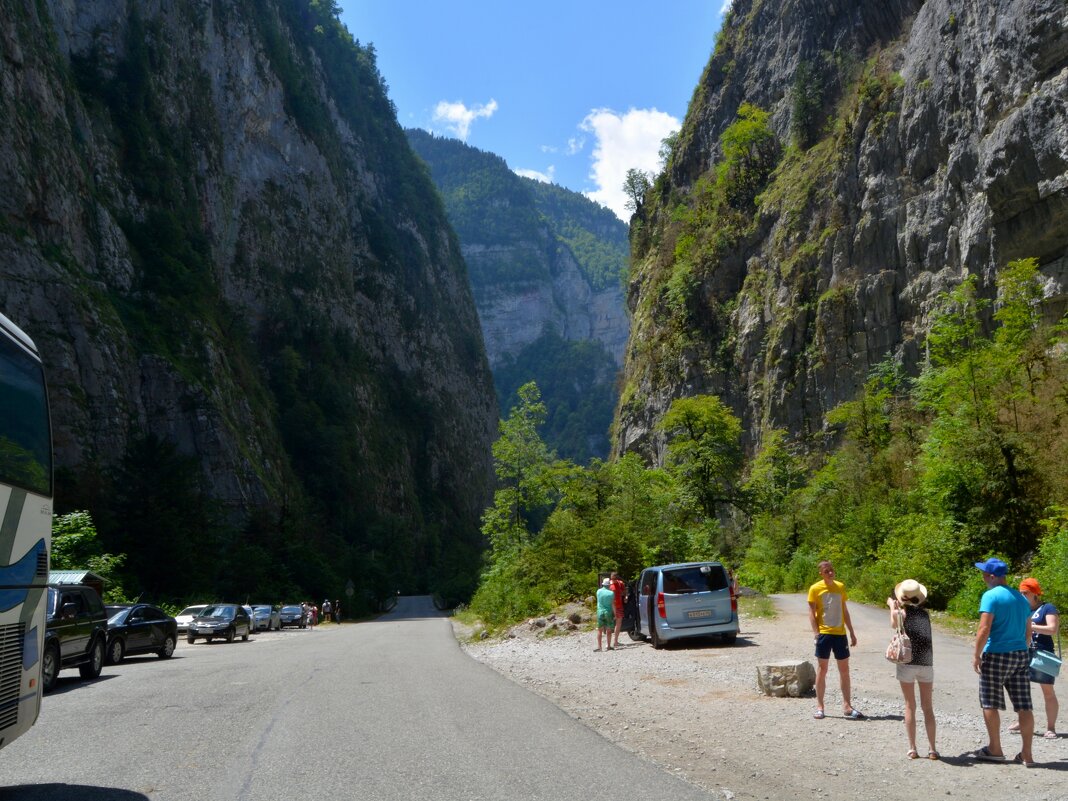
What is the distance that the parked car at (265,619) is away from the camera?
120ft

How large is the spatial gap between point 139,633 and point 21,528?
1391 cm

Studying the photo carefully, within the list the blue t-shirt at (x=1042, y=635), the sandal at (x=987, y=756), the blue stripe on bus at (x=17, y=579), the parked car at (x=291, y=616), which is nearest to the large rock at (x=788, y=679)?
the blue t-shirt at (x=1042, y=635)

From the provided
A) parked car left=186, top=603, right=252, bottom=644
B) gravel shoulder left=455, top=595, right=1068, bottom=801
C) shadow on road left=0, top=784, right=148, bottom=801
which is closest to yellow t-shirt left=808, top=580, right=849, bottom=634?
gravel shoulder left=455, top=595, right=1068, bottom=801

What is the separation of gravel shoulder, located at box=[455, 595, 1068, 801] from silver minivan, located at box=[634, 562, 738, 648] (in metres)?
0.41

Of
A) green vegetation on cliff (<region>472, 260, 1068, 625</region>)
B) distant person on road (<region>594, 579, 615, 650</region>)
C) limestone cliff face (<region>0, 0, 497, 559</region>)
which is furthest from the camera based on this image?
limestone cliff face (<region>0, 0, 497, 559</region>)

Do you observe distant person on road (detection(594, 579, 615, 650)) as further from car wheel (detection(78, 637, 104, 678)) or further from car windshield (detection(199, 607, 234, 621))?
car windshield (detection(199, 607, 234, 621))

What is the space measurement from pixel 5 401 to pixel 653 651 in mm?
13259

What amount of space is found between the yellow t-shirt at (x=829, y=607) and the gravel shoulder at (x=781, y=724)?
94 centimetres

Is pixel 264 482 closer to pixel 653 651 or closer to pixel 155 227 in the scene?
pixel 155 227

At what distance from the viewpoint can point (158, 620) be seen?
19.8m

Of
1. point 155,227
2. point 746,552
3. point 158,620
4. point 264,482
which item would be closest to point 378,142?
point 155,227

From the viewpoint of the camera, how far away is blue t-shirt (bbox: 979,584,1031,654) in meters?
6.48

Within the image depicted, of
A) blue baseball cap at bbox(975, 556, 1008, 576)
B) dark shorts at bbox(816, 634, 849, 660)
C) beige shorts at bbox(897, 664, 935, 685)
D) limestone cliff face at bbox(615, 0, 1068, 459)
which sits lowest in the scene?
dark shorts at bbox(816, 634, 849, 660)

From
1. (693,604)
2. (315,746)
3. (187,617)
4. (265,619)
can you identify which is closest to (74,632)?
(315,746)
